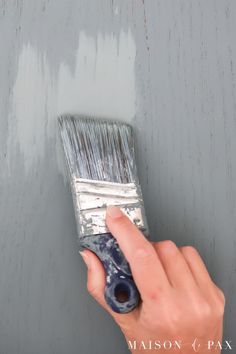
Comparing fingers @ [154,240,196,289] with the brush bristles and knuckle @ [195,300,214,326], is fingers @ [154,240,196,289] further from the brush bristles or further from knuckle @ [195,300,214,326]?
the brush bristles

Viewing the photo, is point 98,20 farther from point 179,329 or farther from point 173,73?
point 179,329

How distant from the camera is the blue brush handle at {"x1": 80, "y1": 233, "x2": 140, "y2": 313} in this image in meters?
0.85

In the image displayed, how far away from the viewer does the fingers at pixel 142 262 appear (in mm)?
831

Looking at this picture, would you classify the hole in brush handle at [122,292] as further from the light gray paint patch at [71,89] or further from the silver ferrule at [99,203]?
the light gray paint patch at [71,89]

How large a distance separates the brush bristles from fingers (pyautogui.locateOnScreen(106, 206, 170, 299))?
14 cm

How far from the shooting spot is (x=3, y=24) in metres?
1.00

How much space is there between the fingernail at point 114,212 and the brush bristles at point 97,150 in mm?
69

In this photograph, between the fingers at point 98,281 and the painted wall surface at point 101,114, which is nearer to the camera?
the fingers at point 98,281

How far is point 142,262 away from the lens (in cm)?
83

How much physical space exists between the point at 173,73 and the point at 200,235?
1.28 feet

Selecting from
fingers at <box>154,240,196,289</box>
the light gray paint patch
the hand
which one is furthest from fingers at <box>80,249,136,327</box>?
the light gray paint patch

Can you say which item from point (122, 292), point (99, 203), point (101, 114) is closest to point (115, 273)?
point (122, 292)

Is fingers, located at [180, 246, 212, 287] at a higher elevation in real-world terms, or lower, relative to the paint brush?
lower

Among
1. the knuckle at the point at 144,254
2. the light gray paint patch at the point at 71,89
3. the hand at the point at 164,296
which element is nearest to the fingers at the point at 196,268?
the hand at the point at 164,296
